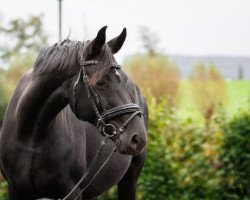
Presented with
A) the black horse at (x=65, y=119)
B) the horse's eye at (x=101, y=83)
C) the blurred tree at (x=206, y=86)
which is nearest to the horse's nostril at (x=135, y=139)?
the black horse at (x=65, y=119)

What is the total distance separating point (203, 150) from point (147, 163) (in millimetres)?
741

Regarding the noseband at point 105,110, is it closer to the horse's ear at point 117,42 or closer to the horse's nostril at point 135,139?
the horse's nostril at point 135,139

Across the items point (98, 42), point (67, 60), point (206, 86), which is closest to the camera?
point (98, 42)

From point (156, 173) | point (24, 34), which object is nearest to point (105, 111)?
Answer: point (156, 173)

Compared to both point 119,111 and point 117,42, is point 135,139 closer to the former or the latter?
point 119,111

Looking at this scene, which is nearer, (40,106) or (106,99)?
(106,99)

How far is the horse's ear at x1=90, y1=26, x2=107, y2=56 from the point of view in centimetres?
408

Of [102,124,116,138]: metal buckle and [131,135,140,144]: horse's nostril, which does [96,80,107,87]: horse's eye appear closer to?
[102,124,116,138]: metal buckle

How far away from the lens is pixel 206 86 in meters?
54.9

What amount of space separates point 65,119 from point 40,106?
375 millimetres

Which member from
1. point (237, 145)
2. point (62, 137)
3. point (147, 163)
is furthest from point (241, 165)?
point (62, 137)

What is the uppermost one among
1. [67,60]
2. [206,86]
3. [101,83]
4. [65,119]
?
[67,60]

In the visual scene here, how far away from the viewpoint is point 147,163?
307 inches

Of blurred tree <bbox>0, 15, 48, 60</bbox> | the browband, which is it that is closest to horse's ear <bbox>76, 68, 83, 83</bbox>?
the browband
